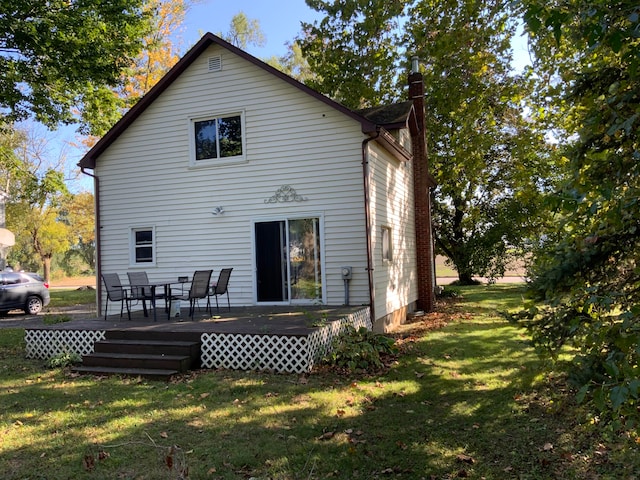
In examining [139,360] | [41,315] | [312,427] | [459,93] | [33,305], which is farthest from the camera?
[33,305]

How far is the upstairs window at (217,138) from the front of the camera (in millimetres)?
10898

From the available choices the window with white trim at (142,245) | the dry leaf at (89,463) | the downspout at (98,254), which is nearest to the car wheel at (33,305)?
the downspout at (98,254)

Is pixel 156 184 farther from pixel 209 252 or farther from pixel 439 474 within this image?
pixel 439 474

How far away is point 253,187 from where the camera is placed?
10.6 m

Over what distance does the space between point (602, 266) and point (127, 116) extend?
1097 centimetres

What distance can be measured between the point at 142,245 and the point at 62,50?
224 inches

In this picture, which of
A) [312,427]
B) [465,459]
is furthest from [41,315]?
[465,459]

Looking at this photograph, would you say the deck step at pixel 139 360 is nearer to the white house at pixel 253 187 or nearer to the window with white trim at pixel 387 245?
A: the white house at pixel 253 187

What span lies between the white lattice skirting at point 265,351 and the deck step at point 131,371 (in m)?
0.69

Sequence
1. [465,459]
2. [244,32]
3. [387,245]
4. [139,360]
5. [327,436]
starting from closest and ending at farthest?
[465,459] → [327,436] → [139,360] → [387,245] → [244,32]

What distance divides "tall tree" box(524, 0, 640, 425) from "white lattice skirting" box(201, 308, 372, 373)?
12.4ft

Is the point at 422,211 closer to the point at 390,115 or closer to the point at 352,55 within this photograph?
the point at 390,115

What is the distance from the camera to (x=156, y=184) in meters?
11.4

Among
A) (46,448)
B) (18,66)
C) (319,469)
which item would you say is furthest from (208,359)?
(18,66)
